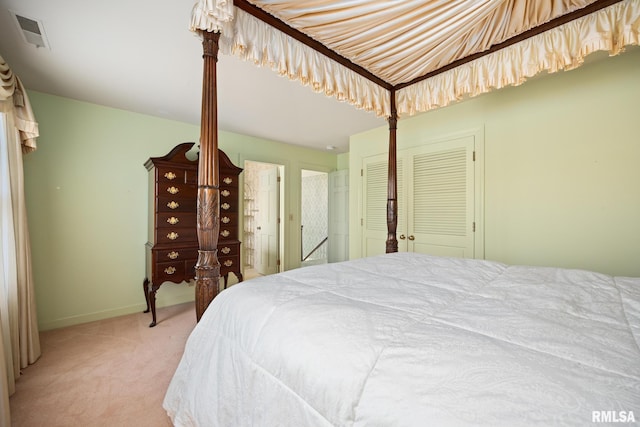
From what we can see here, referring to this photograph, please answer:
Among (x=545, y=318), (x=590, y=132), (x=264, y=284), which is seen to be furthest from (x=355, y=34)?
(x=590, y=132)

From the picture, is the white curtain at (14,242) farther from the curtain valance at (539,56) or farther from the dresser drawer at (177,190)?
the curtain valance at (539,56)

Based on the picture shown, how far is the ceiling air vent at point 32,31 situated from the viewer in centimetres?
169

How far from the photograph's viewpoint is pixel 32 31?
179cm

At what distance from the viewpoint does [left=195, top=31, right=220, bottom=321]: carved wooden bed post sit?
4.10 feet

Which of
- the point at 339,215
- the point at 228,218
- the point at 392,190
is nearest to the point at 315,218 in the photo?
the point at 339,215

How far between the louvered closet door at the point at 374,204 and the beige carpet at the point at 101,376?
2.54 metres

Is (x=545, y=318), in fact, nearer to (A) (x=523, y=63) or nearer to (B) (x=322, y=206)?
(A) (x=523, y=63)

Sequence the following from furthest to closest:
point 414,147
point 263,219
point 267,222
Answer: point 263,219, point 267,222, point 414,147

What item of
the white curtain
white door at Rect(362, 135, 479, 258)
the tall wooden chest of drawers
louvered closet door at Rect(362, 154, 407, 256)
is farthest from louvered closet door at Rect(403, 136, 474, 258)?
the white curtain

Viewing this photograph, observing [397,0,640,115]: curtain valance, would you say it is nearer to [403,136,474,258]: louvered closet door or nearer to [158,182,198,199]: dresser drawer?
[403,136,474,258]: louvered closet door

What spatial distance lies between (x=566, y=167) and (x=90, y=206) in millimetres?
4729

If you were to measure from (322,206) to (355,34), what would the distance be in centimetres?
469

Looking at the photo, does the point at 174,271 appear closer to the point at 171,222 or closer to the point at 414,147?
the point at 171,222

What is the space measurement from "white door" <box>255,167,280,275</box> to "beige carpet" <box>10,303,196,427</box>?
202cm
